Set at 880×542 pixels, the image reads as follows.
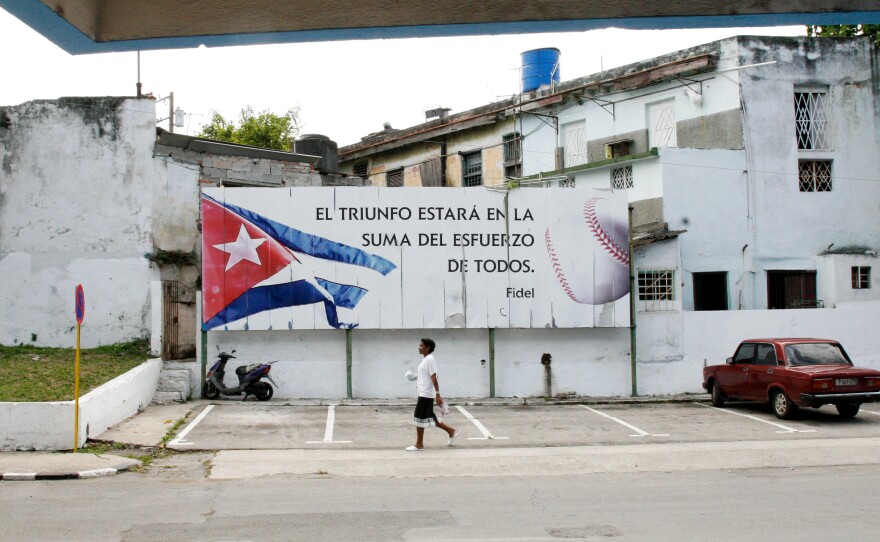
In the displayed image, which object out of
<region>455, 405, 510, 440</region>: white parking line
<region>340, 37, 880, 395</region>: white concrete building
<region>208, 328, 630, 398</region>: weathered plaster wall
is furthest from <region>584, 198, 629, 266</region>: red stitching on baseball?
<region>455, 405, 510, 440</region>: white parking line

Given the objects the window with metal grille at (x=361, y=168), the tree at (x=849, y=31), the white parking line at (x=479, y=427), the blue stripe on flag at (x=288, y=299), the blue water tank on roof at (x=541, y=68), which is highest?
the tree at (x=849, y=31)

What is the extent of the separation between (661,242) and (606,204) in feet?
6.41

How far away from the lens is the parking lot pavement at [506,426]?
14867mm

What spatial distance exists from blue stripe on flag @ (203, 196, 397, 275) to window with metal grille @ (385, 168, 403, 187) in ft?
46.6

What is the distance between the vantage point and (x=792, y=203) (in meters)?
24.4

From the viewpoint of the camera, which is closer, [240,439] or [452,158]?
[240,439]

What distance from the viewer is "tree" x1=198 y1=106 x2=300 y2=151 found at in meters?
45.0

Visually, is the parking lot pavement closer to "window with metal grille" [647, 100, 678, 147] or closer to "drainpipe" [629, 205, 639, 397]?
"drainpipe" [629, 205, 639, 397]

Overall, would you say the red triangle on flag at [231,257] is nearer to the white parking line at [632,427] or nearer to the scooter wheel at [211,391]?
the scooter wheel at [211,391]

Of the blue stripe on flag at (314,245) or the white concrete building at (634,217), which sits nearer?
the blue stripe on flag at (314,245)

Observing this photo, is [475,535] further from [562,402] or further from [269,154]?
[269,154]

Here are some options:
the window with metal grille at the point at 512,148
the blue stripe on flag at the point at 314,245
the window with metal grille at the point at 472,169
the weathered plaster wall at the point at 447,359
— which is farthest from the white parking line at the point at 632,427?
the window with metal grille at the point at 472,169

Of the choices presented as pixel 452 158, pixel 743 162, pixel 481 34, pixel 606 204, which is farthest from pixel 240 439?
pixel 452 158

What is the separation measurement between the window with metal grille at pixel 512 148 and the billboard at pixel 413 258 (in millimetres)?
9060
